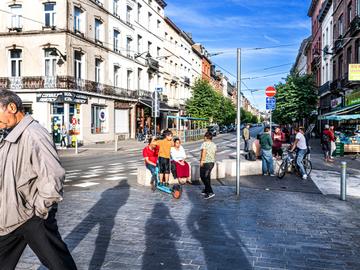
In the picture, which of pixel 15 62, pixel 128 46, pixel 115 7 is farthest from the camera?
pixel 128 46

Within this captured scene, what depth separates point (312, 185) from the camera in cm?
1068

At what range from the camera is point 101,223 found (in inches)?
248

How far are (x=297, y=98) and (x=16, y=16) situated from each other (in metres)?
24.2

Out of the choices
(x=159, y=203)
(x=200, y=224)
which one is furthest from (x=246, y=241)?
(x=159, y=203)

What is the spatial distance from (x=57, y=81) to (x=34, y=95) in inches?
84.5

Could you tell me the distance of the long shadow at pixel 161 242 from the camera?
446 cm

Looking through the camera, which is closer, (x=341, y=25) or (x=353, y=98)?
(x=353, y=98)

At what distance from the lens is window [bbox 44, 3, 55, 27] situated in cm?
2741

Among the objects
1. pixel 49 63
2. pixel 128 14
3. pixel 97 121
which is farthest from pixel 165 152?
pixel 128 14

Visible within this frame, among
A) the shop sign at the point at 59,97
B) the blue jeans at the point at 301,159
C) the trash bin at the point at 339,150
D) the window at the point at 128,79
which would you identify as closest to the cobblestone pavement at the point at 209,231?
the blue jeans at the point at 301,159

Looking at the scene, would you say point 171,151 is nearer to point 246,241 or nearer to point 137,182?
point 137,182

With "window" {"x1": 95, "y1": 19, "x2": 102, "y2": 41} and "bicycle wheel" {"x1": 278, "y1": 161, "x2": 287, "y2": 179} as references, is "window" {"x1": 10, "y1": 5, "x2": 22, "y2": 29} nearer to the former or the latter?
"window" {"x1": 95, "y1": 19, "x2": 102, "y2": 41}

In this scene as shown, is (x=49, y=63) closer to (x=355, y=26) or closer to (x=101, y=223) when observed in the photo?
(x=355, y=26)

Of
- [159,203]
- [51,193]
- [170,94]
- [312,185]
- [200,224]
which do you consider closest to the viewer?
[51,193]
